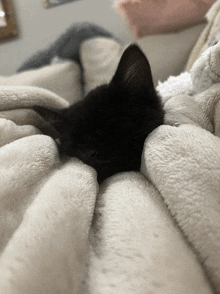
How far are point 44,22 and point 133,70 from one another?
5.84 ft

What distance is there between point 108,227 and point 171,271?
110 mm

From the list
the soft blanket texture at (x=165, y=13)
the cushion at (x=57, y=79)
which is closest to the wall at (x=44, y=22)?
the soft blanket texture at (x=165, y=13)

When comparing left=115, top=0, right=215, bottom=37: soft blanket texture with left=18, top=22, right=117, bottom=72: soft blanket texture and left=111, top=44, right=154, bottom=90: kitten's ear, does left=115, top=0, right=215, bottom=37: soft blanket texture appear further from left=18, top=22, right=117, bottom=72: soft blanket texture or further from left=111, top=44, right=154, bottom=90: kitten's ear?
left=111, top=44, right=154, bottom=90: kitten's ear

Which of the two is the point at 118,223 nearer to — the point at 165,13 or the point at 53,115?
the point at 53,115

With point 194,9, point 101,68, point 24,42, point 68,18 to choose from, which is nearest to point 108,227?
point 101,68

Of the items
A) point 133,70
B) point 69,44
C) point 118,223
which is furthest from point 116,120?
point 69,44

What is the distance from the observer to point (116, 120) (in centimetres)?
A: 55

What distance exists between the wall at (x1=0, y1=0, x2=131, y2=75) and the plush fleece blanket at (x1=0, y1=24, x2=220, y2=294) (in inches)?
65.4

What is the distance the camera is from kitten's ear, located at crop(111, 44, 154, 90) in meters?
0.57

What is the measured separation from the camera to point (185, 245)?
1.02 ft

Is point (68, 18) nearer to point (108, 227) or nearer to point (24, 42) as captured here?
point (24, 42)

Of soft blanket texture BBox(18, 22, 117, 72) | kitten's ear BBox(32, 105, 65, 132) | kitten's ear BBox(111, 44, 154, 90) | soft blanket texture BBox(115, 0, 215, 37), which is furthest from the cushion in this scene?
kitten's ear BBox(111, 44, 154, 90)

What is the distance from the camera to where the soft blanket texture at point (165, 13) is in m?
1.34

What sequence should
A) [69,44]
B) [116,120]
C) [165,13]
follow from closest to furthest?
1. [116,120]
2. [165,13]
3. [69,44]
